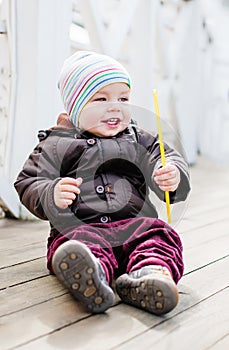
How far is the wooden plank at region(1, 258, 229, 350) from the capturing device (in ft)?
2.90

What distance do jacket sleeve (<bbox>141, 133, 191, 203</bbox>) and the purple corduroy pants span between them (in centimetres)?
8

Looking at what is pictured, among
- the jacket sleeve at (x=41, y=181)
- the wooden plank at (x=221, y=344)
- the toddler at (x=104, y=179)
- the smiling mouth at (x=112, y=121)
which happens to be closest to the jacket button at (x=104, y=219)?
the toddler at (x=104, y=179)

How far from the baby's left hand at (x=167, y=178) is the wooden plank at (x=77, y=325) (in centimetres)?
23

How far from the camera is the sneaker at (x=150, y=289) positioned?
37.5 inches

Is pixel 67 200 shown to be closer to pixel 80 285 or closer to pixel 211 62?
pixel 80 285

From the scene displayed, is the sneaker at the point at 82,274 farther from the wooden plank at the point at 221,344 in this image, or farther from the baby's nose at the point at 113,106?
the baby's nose at the point at 113,106

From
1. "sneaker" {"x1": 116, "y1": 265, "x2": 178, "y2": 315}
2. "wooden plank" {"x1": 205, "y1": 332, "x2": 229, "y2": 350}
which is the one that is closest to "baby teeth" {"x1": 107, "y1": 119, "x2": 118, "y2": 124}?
"sneaker" {"x1": 116, "y1": 265, "x2": 178, "y2": 315}

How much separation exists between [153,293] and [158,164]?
37 cm

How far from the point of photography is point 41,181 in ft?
3.95

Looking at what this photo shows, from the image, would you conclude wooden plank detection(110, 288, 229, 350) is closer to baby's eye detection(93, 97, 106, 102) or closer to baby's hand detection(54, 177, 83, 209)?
baby's hand detection(54, 177, 83, 209)

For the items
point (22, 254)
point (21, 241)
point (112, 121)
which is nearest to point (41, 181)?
point (112, 121)

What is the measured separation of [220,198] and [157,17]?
3.49ft

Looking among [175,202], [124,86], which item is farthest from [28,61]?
[175,202]

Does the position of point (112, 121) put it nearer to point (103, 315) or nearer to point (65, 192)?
point (65, 192)
